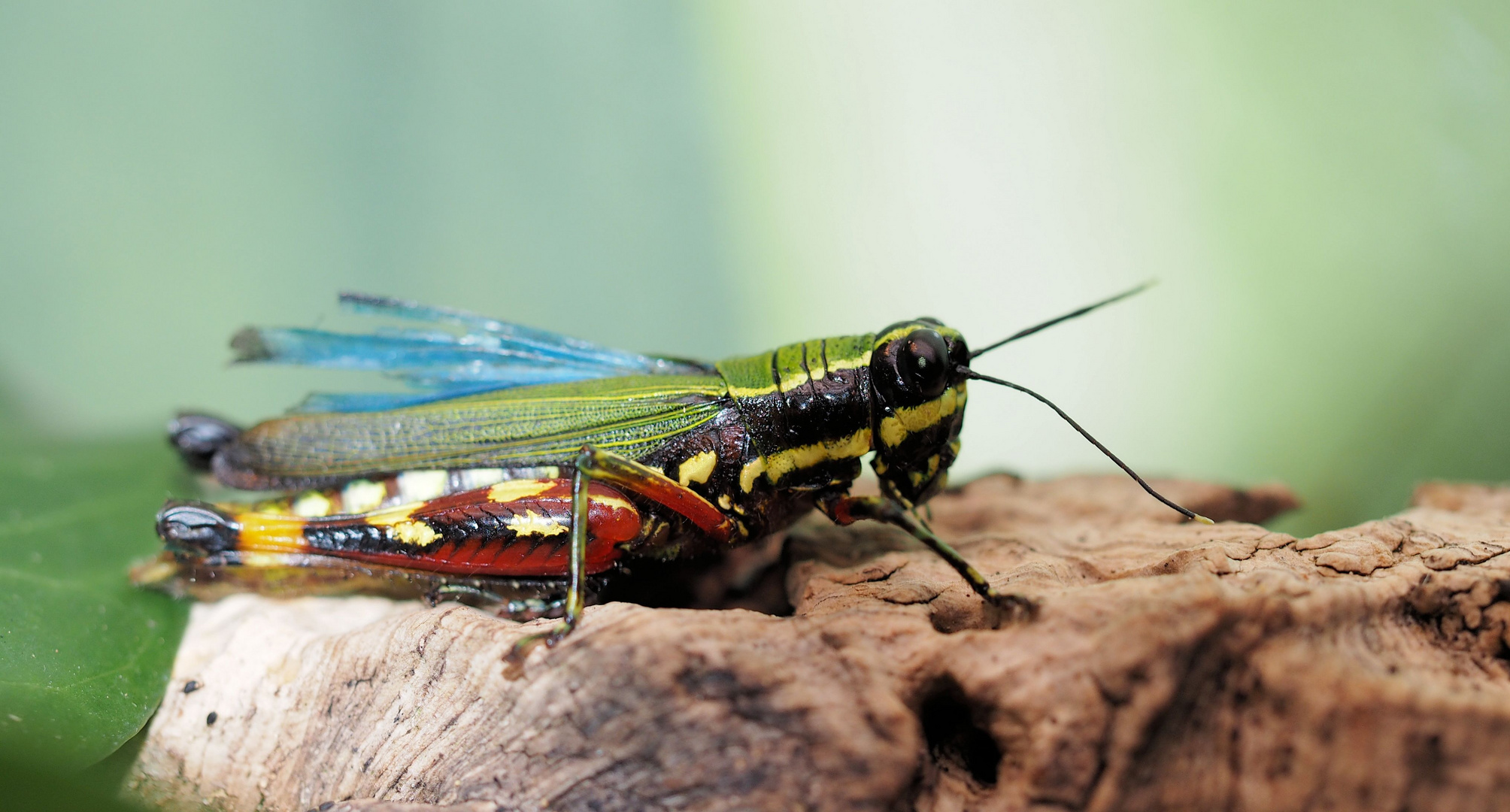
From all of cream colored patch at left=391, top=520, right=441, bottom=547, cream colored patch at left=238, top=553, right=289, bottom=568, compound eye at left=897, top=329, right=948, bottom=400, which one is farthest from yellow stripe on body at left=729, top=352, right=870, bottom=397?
cream colored patch at left=238, top=553, right=289, bottom=568

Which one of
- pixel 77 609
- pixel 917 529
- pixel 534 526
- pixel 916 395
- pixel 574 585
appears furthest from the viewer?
pixel 77 609

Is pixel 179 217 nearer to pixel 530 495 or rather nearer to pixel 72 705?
pixel 72 705

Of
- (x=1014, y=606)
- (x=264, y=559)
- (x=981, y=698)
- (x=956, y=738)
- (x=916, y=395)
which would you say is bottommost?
(x=956, y=738)

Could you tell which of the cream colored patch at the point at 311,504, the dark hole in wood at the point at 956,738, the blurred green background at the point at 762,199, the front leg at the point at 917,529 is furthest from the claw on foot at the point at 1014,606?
the blurred green background at the point at 762,199

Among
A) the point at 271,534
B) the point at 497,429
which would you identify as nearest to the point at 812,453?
the point at 497,429

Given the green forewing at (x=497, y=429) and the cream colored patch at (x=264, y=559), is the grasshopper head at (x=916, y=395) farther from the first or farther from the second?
the cream colored patch at (x=264, y=559)

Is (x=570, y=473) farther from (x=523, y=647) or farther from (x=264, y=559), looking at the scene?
(x=264, y=559)

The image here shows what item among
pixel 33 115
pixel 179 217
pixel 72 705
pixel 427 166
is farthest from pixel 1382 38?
pixel 33 115

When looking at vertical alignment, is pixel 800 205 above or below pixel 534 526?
above
